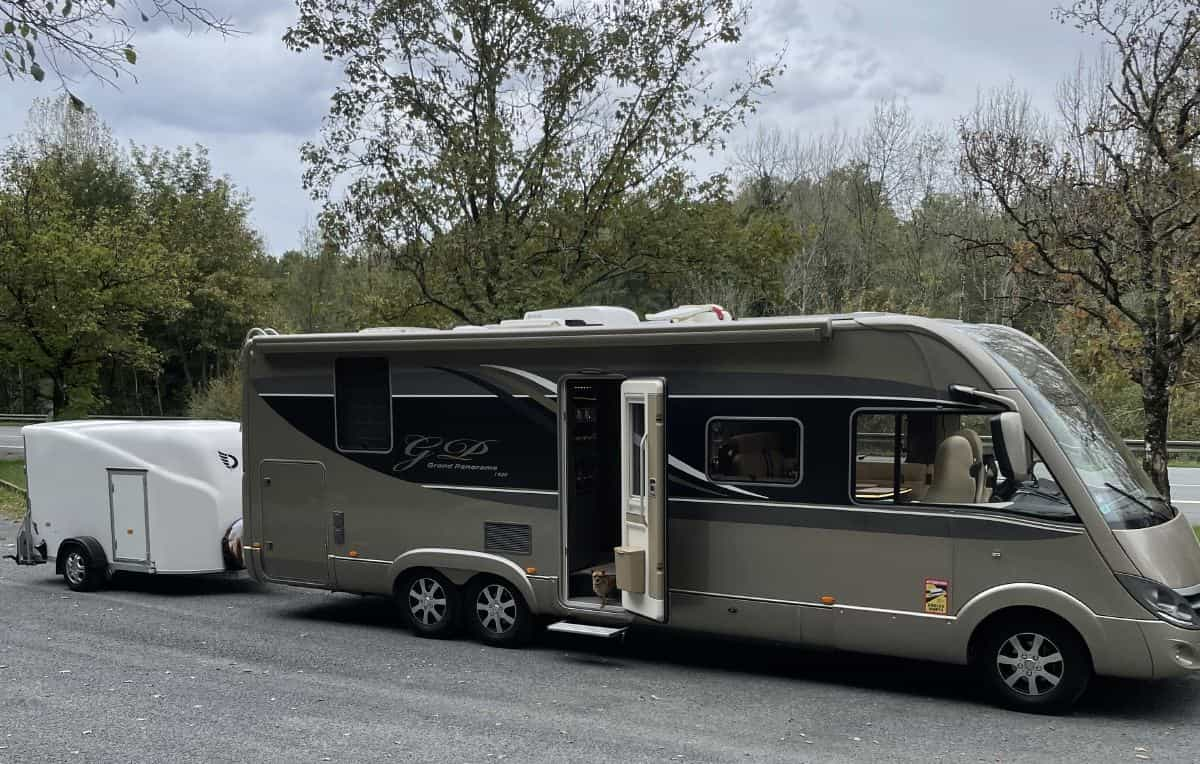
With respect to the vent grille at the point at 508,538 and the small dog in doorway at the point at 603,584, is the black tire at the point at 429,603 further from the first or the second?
the small dog in doorway at the point at 603,584

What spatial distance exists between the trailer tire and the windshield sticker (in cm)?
901

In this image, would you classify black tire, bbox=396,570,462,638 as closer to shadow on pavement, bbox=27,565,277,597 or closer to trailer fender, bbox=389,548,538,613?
trailer fender, bbox=389,548,538,613

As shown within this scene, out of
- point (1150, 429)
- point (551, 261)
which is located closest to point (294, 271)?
point (551, 261)

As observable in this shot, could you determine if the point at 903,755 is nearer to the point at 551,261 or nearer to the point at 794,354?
the point at 794,354

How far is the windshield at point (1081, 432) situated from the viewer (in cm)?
711

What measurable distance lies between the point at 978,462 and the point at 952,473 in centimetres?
19

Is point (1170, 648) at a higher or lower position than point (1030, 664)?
higher

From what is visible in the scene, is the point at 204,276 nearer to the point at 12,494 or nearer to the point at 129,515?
the point at 12,494

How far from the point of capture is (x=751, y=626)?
8.09 m

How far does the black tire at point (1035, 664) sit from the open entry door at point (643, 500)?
7.87 feet

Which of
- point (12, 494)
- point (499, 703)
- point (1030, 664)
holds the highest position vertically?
point (1030, 664)

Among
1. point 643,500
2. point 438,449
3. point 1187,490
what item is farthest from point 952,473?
point 1187,490

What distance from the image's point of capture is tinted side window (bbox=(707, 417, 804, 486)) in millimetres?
7961

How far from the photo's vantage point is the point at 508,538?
9.13 meters
